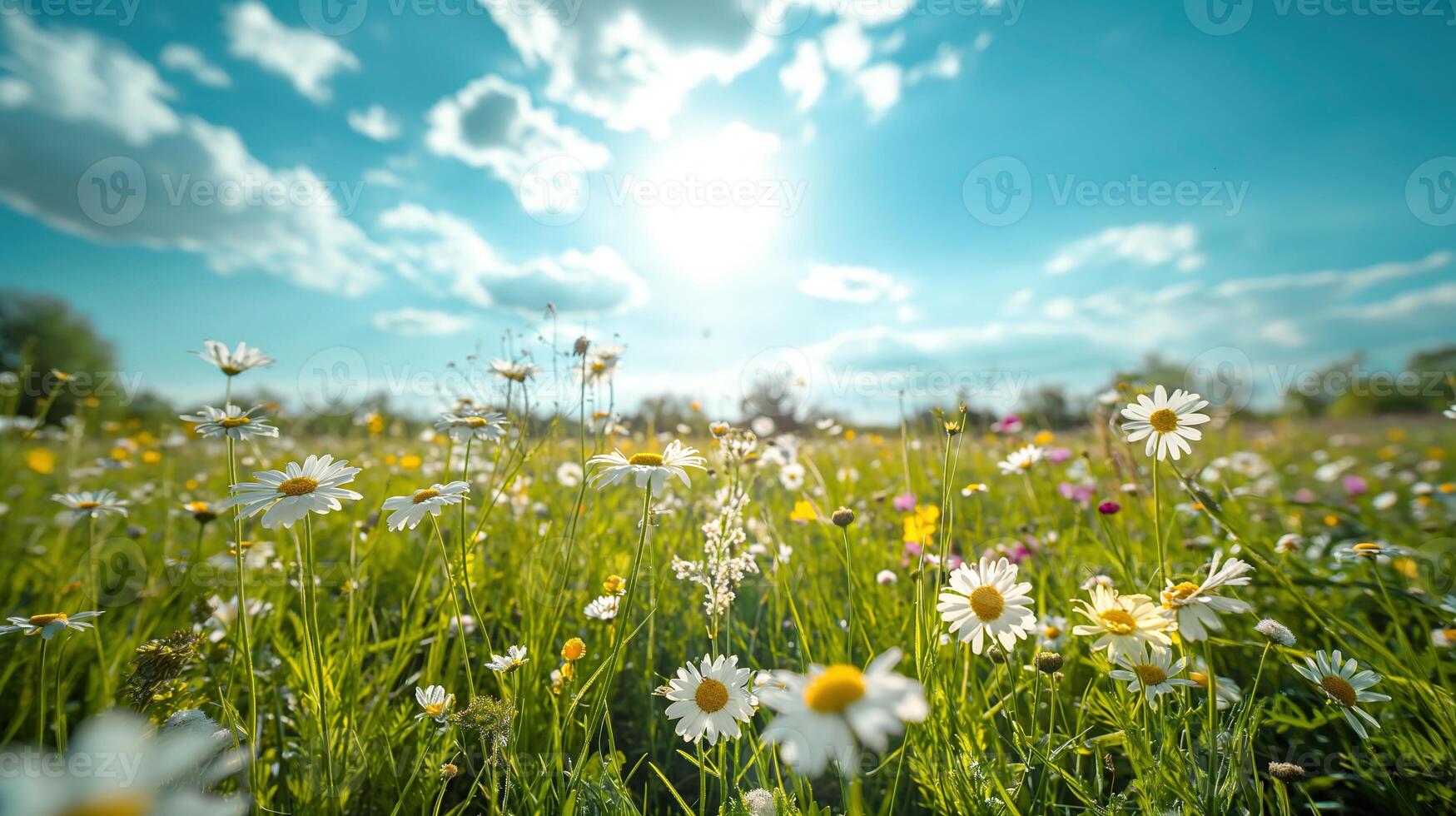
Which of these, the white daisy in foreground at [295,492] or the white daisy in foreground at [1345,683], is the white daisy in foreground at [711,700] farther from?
the white daisy in foreground at [1345,683]

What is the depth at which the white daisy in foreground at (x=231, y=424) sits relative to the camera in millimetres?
1132

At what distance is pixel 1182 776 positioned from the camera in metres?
0.89

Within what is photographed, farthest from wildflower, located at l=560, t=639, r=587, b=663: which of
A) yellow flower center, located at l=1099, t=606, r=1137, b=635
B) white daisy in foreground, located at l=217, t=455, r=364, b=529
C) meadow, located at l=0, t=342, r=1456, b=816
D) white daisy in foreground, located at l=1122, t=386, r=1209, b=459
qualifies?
white daisy in foreground, located at l=1122, t=386, r=1209, b=459

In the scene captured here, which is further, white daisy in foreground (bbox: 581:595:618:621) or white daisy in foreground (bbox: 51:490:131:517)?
white daisy in foreground (bbox: 51:490:131:517)

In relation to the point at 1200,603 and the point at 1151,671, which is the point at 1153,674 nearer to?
the point at 1151,671

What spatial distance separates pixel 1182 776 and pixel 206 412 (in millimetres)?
1835

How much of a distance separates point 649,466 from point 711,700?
0.38 meters

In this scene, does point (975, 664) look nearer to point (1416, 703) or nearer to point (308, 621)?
point (1416, 703)

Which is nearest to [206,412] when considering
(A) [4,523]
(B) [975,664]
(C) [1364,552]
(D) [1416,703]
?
(B) [975,664]

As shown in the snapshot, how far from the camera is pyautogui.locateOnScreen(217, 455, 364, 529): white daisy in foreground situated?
902 millimetres

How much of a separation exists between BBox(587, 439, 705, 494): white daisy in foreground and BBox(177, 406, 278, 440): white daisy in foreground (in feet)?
2.04

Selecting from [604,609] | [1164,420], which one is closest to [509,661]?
[604,609]

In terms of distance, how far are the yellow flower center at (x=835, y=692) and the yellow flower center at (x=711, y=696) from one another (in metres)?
0.42

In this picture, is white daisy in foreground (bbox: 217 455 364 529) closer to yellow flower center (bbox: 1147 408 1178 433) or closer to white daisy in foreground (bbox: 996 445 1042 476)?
yellow flower center (bbox: 1147 408 1178 433)
